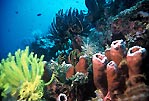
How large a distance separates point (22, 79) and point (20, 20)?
3417 inches

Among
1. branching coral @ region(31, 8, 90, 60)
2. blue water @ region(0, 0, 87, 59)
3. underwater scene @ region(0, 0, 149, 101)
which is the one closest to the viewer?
underwater scene @ region(0, 0, 149, 101)

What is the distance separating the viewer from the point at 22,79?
368cm

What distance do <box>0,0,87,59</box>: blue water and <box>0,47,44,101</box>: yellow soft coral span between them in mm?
39703

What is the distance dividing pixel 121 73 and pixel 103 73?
285 mm

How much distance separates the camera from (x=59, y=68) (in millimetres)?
4539

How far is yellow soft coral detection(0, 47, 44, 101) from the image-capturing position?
351 centimetres

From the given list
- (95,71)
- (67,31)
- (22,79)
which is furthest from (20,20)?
(95,71)

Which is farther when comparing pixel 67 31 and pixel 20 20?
pixel 20 20

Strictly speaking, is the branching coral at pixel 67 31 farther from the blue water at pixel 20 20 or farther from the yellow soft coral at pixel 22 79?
the blue water at pixel 20 20

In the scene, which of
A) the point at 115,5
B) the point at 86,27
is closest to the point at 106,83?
the point at 86,27

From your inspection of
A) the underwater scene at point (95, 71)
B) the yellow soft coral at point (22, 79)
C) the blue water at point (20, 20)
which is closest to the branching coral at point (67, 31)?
the underwater scene at point (95, 71)

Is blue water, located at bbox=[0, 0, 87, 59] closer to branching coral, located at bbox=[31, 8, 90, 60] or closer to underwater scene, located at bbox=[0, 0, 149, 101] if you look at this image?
branching coral, located at bbox=[31, 8, 90, 60]

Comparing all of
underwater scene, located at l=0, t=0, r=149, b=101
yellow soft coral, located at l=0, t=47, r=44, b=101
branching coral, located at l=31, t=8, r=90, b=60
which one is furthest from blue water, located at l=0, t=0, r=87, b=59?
yellow soft coral, located at l=0, t=47, r=44, b=101

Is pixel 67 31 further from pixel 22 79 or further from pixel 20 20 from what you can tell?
pixel 20 20
